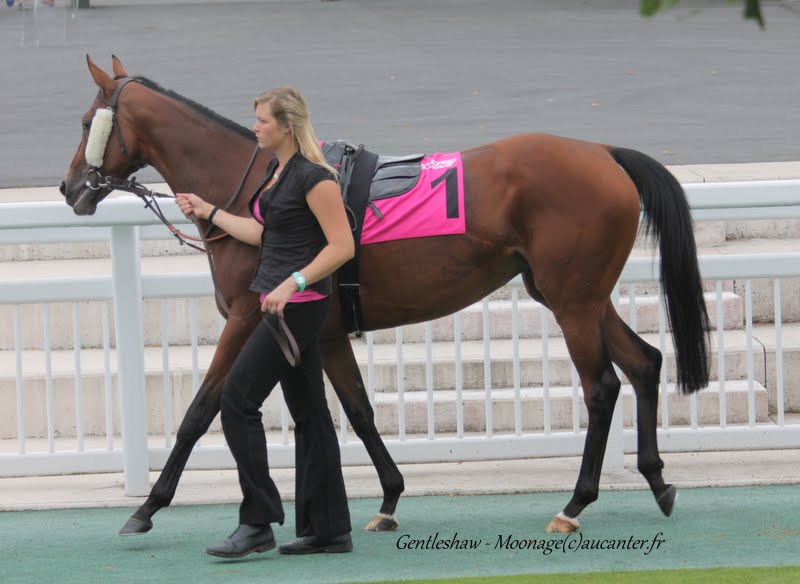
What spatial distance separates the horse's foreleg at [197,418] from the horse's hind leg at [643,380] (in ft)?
5.10

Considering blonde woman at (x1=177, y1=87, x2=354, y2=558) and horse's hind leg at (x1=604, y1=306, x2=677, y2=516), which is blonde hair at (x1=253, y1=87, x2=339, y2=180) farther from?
horse's hind leg at (x1=604, y1=306, x2=677, y2=516)

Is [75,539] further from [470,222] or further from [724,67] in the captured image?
[724,67]

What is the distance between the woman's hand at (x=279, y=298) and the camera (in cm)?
467

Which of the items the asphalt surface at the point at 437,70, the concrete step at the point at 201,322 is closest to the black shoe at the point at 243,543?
the concrete step at the point at 201,322

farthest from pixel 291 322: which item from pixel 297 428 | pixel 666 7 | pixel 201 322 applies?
pixel 201 322

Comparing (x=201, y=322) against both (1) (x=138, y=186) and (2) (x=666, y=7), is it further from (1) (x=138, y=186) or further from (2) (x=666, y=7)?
(2) (x=666, y=7)

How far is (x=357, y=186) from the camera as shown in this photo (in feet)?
17.4

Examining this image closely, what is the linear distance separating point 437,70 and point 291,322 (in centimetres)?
1112

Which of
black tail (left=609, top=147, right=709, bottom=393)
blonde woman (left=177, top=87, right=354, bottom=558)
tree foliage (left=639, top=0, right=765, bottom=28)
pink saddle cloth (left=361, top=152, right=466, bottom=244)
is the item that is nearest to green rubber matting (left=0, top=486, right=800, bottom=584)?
blonde woman (left=177, top=87, right=354, bottom=558)

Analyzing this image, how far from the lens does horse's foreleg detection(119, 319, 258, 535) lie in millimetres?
5262

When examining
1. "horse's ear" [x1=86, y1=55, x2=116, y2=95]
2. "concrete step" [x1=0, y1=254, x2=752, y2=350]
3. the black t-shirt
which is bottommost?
"concrete step" [x1=0, y1=254, x2=752, y2=350]

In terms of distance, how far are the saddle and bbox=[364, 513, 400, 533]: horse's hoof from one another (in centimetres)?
80

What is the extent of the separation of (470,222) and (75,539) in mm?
2070

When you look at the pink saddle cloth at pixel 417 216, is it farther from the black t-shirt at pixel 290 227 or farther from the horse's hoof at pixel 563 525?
the horse's hoof at pixel 563 525
